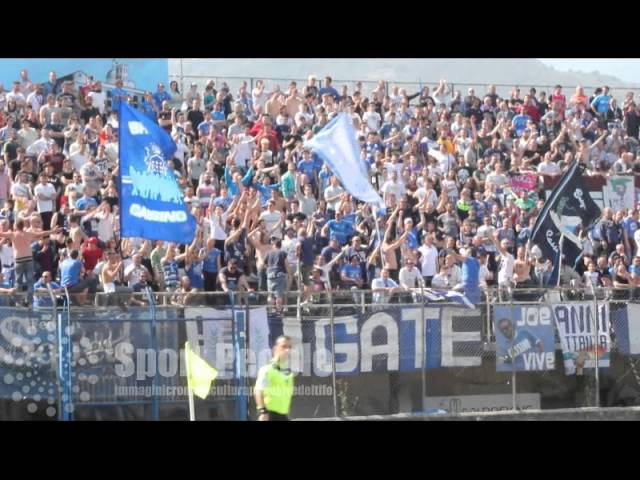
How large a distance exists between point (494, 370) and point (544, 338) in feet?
2.78

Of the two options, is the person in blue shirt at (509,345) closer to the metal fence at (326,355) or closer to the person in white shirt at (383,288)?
the metal fence at (326,355)

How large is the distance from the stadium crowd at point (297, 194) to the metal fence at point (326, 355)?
315mm

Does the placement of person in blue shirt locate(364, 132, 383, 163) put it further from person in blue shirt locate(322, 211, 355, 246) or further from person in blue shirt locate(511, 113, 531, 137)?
person in blue shirt locate(511, 113, 531, 137)

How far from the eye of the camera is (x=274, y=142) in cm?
2341

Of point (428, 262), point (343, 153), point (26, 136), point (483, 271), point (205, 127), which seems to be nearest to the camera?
point (343, 153)

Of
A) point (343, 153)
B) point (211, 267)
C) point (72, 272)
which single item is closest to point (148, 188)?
point (72, 272)

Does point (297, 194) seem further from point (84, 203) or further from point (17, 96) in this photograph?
point (17, 96)

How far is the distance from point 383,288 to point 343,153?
245cm

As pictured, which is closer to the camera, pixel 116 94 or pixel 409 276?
pixel 409 276

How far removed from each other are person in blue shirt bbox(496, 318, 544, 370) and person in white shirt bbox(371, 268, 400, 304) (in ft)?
4.95

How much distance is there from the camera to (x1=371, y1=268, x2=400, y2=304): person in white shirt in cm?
1720

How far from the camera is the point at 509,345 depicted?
17.5 metres
